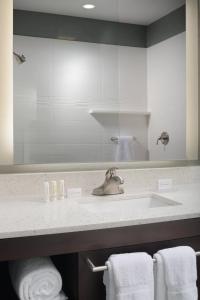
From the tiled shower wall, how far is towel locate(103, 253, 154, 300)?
740 mm

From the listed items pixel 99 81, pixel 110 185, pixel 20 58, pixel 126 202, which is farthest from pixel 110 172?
pixel 20 58

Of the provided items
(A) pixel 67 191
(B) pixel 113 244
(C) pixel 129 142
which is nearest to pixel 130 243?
(B) pixel 113 244

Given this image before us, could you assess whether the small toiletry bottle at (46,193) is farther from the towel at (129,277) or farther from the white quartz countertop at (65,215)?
the towel at (129,277)

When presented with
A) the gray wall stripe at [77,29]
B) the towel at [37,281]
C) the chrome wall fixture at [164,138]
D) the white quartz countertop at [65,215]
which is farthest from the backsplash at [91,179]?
the gray wall stripe at [77,29]

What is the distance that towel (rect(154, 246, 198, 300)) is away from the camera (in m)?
1.15

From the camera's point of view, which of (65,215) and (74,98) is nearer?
(65,215)

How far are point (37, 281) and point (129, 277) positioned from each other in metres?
0.34

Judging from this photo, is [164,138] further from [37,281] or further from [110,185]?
[37,281]

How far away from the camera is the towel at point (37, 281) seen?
1.11 meters

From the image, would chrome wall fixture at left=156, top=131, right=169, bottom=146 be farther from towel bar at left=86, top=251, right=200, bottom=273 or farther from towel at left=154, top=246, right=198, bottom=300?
towel bar at left=86, top=251, right=200, bottom=273

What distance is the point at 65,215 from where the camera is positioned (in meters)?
1.22

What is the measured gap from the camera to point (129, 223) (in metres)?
1.15

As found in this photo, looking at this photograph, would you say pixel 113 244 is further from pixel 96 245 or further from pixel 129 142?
pixel 129 142

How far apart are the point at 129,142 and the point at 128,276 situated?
0.94 meters
